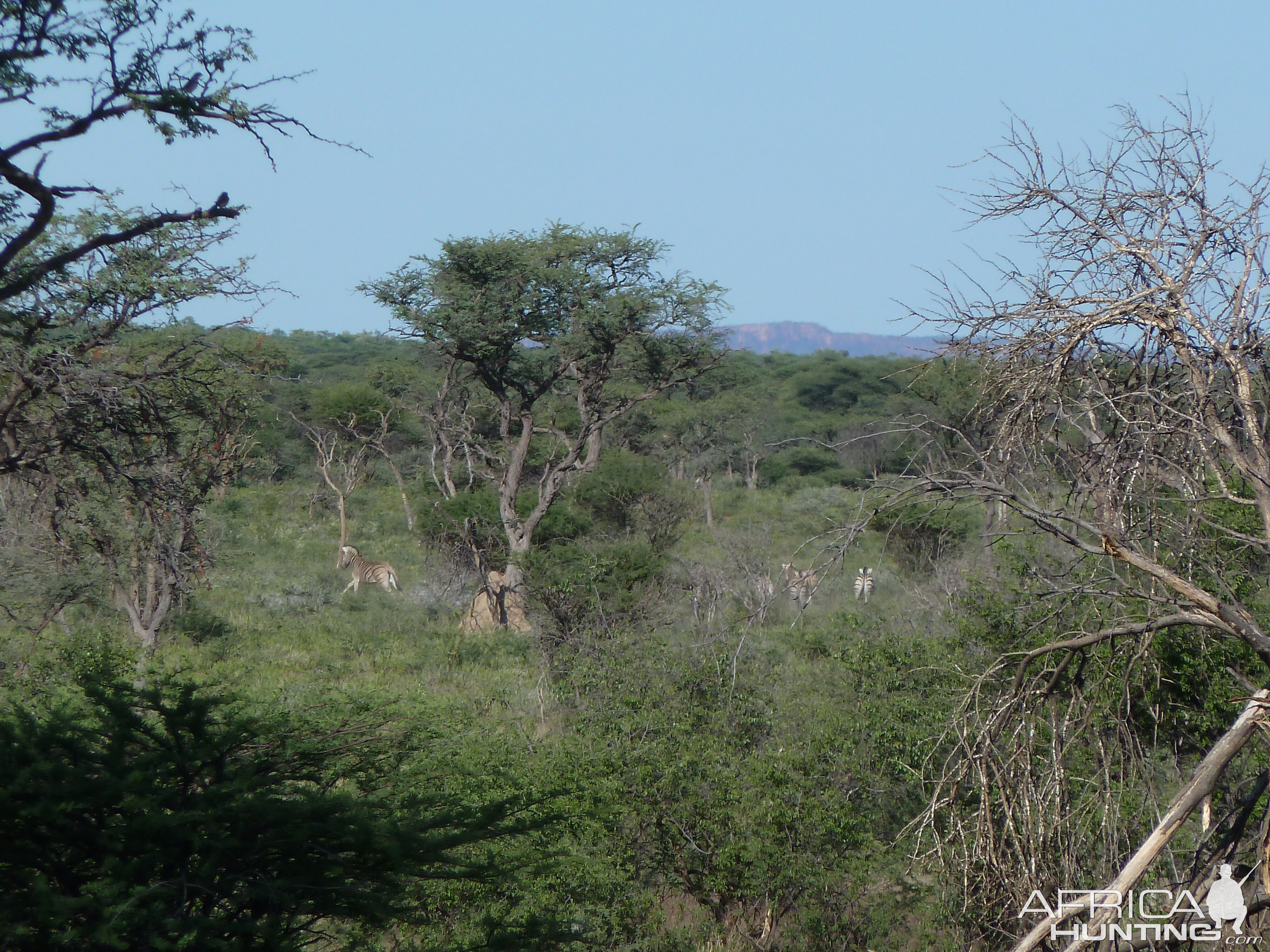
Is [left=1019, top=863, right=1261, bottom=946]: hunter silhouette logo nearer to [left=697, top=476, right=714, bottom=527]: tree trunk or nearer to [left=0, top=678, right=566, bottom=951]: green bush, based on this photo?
[left=0, top=678, right=566, bottom=951]: green bush

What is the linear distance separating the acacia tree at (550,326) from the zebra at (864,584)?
4841 mm

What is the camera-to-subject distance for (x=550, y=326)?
756 inches

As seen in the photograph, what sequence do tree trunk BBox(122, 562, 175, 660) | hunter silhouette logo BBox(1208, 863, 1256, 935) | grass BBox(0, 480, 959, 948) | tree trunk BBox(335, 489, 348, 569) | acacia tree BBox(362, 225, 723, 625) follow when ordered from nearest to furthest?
hunter silhouette logo BBox(1208, 863, 1256, 935) < grass BBox(0, 480, 959, 948) < tree trunk BBox(122, 562, 175, 660) < acacia tree BBox(362, 225, 723, 625) < tree trunk BBox(335, 489, 348, 569)

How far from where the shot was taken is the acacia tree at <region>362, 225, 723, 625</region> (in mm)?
18594

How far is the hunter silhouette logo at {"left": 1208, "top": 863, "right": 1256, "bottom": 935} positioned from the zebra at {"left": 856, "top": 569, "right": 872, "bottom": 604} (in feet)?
54.9

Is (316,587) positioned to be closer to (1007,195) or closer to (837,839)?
(837,839)

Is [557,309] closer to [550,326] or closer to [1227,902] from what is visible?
[550,326]

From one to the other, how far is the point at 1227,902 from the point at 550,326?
1668cm

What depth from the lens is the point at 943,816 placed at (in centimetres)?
768

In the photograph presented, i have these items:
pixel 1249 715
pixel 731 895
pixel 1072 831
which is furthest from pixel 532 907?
pixel 1249 715

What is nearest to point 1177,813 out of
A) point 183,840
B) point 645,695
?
point 183,840

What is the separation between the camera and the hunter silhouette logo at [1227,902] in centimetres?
324

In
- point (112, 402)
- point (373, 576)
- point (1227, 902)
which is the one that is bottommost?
point (373, 576)

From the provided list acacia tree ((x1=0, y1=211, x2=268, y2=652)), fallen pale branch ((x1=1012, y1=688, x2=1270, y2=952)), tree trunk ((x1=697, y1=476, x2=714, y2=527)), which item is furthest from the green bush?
tree trunk ((x1=697, y1=476, x2=714, y2=527))
